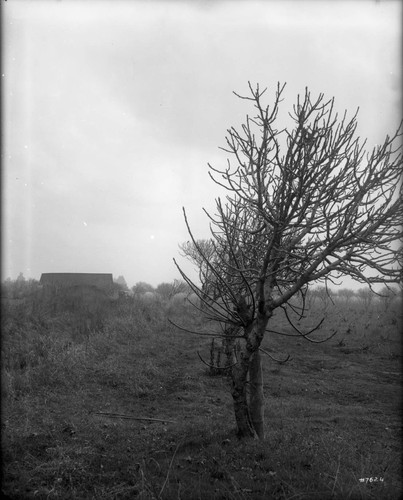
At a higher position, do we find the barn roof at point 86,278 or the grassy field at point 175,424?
the barn roof at point 86,278

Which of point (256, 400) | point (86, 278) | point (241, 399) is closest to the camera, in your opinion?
point (241, 399)

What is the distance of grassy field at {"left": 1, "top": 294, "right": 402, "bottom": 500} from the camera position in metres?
3.86

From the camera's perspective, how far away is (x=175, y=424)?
6.34m

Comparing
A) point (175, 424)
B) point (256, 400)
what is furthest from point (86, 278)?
point (256, 400)

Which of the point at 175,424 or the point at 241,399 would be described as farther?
the point at 175,424

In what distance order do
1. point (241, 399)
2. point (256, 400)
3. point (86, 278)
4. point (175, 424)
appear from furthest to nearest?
1. point (86, 278)
2. point (175, 424)
3. point (256, 400)
4. point (241, 399)

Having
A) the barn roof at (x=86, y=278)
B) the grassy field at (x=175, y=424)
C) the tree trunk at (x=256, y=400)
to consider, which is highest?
the barn roof at (x=86, y=278)

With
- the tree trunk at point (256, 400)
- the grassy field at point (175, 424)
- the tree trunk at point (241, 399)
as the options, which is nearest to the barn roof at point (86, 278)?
the grassy field at point (175, 424)

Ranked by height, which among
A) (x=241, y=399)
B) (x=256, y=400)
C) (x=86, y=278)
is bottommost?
(x=256, y=400)

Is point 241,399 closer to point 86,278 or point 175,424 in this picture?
point 175,424

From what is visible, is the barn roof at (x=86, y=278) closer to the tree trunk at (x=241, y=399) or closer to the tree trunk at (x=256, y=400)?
the tree trunk at (x=256, y=400)

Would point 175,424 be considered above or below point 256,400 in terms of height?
below

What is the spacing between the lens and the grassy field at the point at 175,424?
152 inches

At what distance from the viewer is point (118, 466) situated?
172 inches
